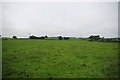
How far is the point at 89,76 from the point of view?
30.0ft

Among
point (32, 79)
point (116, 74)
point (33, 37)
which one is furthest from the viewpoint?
point (33, 37)

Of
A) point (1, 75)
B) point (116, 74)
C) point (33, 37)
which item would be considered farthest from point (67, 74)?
point (33, 37)

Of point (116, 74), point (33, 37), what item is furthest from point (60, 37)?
point (116, 74)

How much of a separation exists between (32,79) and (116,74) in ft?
16.5

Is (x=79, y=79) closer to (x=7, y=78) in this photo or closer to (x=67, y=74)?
(x=67, y=74)

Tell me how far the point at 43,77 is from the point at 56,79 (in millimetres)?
806

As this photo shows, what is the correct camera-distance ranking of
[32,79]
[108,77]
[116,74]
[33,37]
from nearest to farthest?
[32,79], [108,77], [116,74], [33,37]

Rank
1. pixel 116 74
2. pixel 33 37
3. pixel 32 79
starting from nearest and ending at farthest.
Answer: pixel 32 79
pixel 116 74
pixel 33 37

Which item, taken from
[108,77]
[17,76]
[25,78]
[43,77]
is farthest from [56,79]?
[108,77]

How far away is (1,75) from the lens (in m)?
8.99

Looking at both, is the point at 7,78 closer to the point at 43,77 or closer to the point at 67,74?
the point at 43,77

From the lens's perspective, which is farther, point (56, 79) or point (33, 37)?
point (33, 37)

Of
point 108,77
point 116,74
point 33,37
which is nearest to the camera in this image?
point 108,77

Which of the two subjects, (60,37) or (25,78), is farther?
(60,37)
